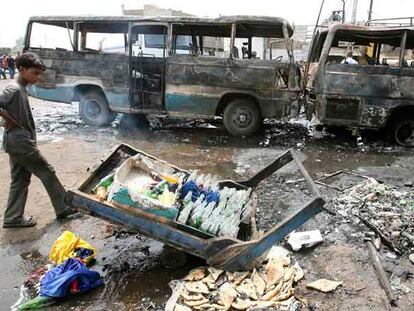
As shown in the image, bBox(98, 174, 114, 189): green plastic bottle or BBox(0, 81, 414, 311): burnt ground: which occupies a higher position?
BBox(98, 174, 114, 189): green plastic bottle

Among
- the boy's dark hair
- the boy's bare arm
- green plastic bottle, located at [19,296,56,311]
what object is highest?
the boy's dark hair

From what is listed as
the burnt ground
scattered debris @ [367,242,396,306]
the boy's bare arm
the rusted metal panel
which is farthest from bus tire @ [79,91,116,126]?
scattered debris @ [367,242,396,306]

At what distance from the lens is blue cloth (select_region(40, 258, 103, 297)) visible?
2824 millimetres

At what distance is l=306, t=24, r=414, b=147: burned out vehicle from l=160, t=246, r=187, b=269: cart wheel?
15.8 ft

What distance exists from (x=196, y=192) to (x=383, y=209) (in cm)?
220

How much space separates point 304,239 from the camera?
3.59 meters

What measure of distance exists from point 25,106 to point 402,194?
4.39 meters

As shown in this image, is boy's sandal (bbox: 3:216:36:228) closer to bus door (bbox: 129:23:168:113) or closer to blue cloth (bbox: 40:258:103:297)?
blue cloth (bbox: 40:258:103:297)

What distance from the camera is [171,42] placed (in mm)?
7785

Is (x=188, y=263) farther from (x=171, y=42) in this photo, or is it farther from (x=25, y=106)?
(x=171, y=42)

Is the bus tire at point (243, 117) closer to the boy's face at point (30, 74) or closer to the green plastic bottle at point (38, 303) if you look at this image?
the boy's face at point (30, 74)

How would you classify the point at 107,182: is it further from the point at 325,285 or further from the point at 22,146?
the point at 325,285

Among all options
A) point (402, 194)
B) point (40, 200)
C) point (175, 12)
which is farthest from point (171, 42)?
point (175, 12)

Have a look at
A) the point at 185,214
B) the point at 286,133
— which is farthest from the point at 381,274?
the point at 286,133
